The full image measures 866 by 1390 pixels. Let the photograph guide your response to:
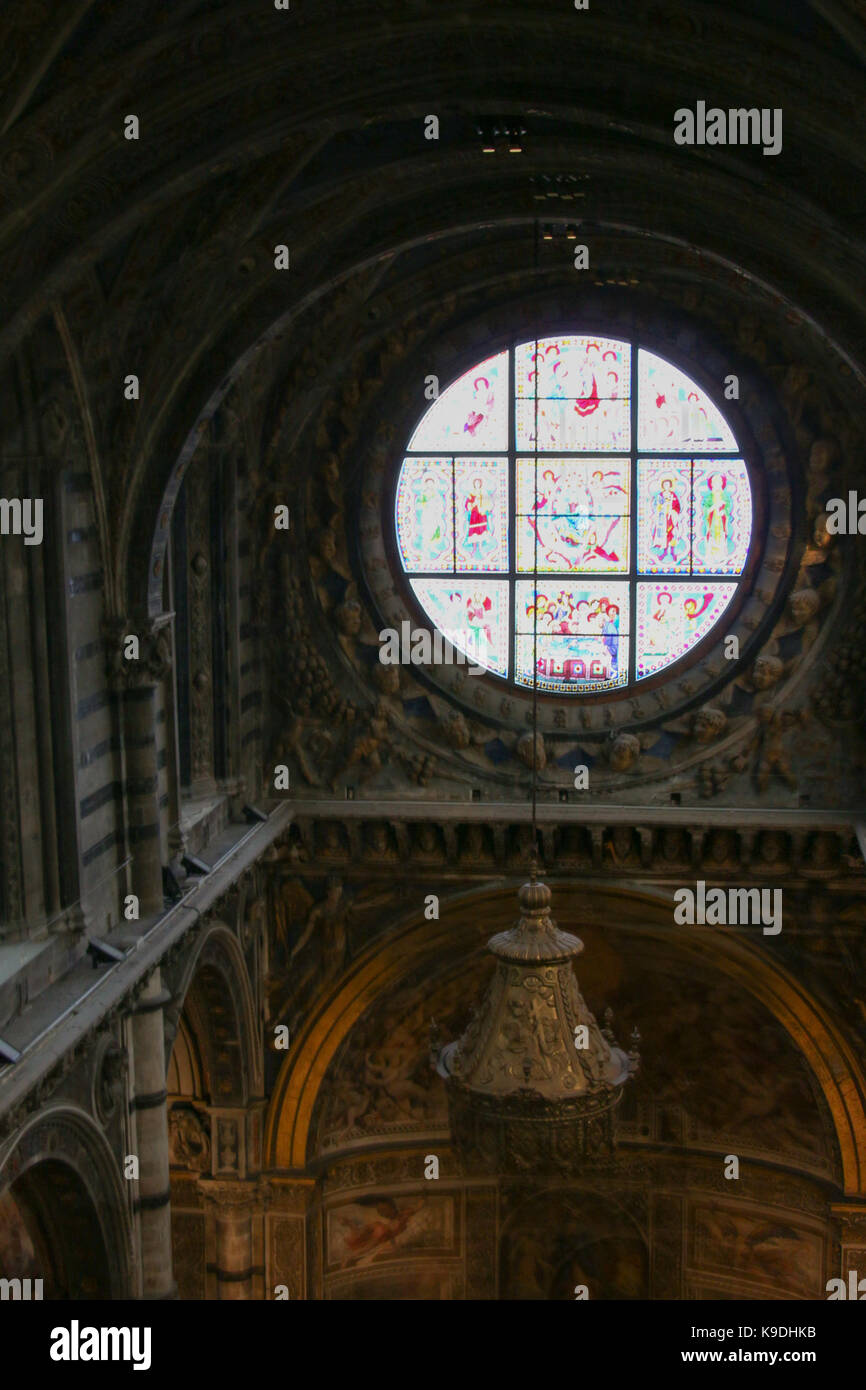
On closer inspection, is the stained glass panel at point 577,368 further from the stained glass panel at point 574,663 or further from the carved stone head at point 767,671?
the carved stone head at point 767,671

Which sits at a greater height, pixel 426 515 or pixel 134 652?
pixel 426 515

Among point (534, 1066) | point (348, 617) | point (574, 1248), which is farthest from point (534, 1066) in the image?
point (574, 1248)

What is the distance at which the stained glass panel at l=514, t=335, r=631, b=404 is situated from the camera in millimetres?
20375

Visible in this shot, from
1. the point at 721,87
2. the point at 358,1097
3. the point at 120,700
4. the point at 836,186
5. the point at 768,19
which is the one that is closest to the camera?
the point at 768,19

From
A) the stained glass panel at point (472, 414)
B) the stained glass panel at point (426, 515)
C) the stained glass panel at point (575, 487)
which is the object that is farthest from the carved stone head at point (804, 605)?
the stained glass panel at point (426, 515)

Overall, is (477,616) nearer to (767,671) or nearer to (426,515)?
(426,515)

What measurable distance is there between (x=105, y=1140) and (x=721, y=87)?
8.73 meters

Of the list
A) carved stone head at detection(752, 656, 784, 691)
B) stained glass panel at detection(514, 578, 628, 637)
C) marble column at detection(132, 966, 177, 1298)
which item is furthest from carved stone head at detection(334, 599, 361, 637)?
marble column at detection(132, 966, 177, 1298)

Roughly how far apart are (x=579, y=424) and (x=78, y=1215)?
9799mm

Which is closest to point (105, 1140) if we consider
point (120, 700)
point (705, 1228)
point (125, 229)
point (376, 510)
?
point (120, 700)

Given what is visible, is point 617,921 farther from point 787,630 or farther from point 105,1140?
point 105,1140

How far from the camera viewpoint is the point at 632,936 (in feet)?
69.1

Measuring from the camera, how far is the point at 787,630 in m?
20.1

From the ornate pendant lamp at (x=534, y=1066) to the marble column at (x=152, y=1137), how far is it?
341 centimetres
